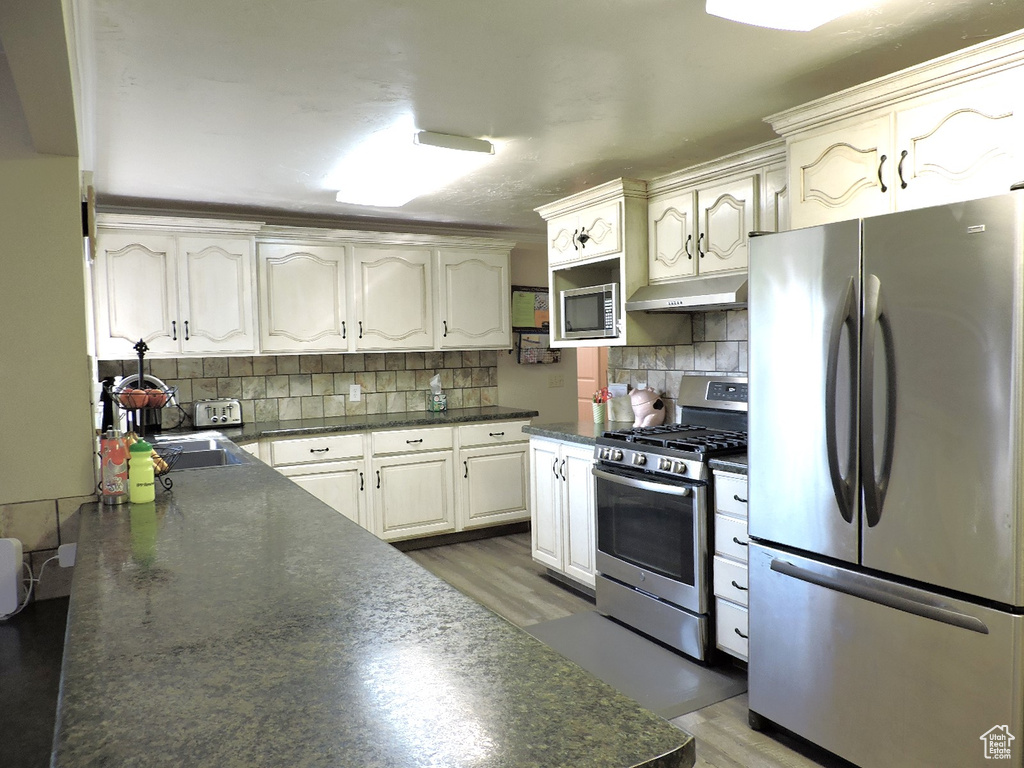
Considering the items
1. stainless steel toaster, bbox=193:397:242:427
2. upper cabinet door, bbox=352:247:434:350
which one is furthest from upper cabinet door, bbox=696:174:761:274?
stainless steel toaster, bbox=193:397:242:427

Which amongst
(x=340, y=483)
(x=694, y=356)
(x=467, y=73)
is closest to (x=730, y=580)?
(x=694, y=356)

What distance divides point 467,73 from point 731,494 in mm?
1814

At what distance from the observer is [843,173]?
2.35 metres

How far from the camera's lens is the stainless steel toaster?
4.35m

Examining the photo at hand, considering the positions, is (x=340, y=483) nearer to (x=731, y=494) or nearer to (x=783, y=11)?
(x=731, y=494)

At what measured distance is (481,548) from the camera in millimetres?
4793

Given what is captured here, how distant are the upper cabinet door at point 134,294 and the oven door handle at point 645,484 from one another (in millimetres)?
2673

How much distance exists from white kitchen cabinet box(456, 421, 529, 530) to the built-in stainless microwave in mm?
1118

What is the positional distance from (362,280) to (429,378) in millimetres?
970

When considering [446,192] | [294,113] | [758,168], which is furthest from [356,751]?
[446,192]

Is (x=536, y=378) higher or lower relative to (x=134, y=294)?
lower

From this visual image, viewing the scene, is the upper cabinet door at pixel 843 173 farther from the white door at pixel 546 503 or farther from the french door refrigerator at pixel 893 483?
the white door at pixel 546 503

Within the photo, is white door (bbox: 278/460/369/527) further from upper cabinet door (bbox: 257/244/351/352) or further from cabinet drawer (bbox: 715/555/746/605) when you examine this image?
cabinet drawer (bbox: 715/555/746/605)

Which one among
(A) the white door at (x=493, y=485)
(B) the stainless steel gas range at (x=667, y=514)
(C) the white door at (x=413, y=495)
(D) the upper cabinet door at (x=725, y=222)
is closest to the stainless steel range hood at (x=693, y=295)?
(D) the upper cabinet door at (x=725, y=222)
